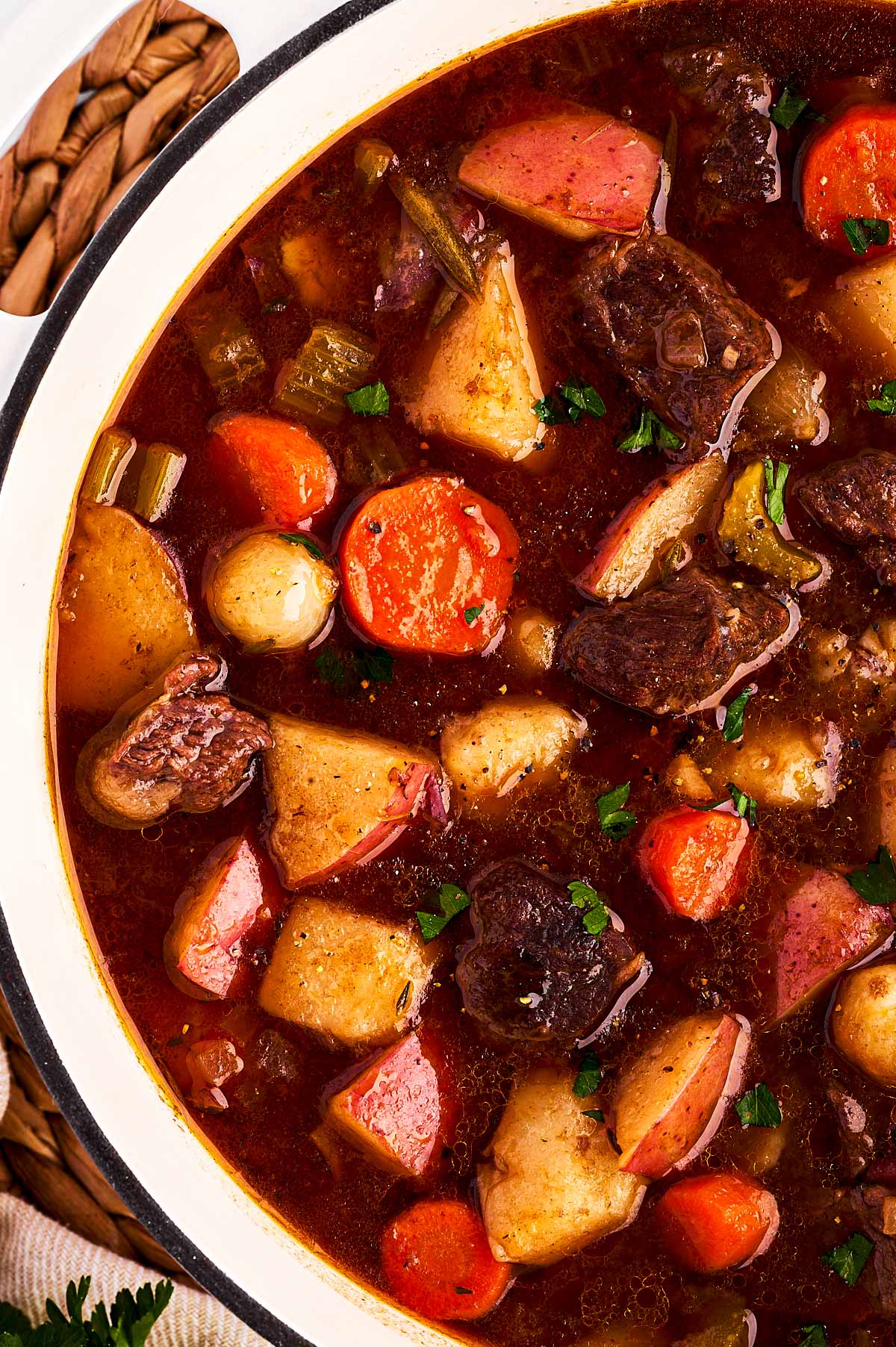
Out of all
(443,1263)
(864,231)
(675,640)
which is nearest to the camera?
(675,640)

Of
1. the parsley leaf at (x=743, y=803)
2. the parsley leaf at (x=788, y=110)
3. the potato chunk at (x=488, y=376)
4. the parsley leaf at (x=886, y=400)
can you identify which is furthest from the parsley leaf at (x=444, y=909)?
the parsley leaf at (x=788, y=110)

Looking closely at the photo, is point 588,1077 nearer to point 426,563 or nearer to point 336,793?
point 336,793

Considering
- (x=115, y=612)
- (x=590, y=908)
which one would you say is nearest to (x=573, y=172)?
(x=115, y=612)

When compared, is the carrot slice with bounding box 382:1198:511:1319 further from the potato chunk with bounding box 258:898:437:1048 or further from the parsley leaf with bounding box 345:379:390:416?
the parsley leaf with bounding box 345:379:390:416

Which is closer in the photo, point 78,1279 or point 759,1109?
point 759,1109

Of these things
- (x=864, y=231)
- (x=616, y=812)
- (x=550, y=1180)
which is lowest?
(x=550, y=1180)

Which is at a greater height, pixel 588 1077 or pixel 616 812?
pixel 616 812

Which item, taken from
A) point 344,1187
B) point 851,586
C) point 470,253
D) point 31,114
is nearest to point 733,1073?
point 344,1187

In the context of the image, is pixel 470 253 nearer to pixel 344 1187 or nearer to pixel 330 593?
pixel 330 593
